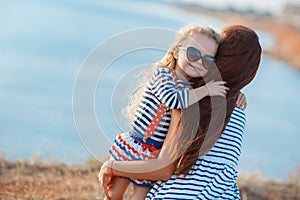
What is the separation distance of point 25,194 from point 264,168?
5.01 meters

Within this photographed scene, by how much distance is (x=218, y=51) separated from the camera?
2486mm

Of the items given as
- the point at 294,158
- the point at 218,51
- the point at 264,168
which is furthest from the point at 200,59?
the point at 294,158

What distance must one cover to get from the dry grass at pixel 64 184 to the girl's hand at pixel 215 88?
1.50m

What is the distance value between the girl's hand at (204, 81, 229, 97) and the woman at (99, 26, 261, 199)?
0.07ft

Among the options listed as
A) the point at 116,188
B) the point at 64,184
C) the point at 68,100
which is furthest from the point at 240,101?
the point at 68,100

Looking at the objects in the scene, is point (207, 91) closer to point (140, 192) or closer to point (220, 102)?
point (220, 102)

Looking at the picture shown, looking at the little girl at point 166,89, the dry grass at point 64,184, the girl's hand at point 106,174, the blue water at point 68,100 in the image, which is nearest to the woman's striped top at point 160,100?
the little girl at point 166,89

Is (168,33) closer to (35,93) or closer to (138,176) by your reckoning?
(138,176)

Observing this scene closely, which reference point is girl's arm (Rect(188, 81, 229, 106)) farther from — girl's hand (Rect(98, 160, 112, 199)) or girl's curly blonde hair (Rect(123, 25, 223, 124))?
girl's hand (Rect(98, 160, 112, 199))

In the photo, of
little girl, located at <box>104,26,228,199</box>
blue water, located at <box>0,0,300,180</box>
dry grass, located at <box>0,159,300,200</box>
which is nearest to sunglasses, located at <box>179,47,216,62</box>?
little girl, located at <box>104,26,228,199</box>

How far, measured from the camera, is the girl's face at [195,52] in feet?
8.02

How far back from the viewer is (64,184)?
4.12m

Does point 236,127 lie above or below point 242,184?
above

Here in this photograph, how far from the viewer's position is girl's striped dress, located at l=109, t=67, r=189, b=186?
7.90ft
